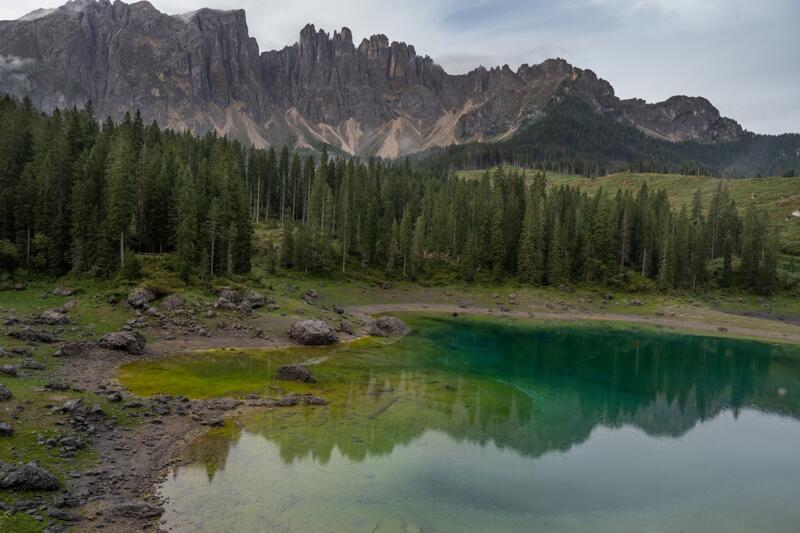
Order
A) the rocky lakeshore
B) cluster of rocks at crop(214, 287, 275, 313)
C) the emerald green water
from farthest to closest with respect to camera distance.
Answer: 1. cluster of rocks at crop(214, 287, 275, 313)
2. the emerald green water
3. the rocky lakeshore

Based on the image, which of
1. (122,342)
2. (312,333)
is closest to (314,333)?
(312,333)

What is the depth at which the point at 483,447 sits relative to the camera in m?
36.9

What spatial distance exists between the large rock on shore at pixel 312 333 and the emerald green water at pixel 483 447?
12.0 ft

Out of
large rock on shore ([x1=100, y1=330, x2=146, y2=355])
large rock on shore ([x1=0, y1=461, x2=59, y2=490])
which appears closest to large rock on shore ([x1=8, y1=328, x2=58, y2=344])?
large rock on shore ([x1=100, y1=330, x2=146, y2=355])

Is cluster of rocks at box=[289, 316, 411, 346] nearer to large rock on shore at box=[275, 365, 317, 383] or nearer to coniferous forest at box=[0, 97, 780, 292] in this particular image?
large rock on shore at box=[275, 365, 317, 383]

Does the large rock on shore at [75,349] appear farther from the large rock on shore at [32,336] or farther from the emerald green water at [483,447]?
the emerald green water at [483,447]

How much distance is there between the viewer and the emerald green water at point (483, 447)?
88.9ft

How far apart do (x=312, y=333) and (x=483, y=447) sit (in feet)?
104

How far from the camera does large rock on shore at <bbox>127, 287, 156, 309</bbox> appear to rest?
2339 inches

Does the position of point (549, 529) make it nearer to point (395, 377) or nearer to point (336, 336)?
point (395, 377)

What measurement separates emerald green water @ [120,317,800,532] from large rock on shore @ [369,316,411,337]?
545cm

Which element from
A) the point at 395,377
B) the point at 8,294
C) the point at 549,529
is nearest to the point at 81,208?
the point at 8,294

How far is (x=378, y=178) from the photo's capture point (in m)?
160

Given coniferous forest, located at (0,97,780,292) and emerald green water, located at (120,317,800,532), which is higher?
coniferous forest, located at (0,97,780,292)
